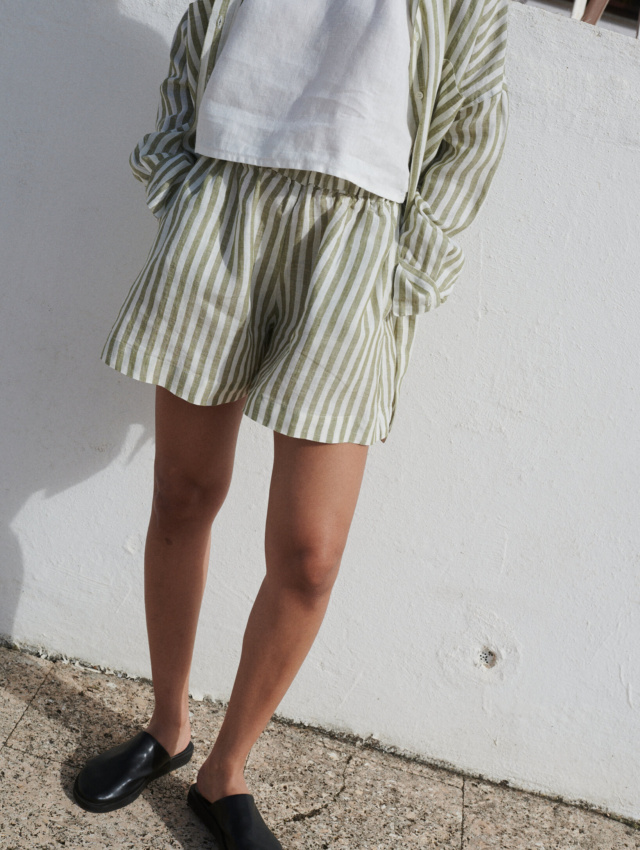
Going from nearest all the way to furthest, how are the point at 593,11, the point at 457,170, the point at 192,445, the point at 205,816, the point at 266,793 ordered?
1. the point at 457,170
2. the point at 192,445
3. the point at 205,816
4. the point at 266,793
5. the point at 593,11

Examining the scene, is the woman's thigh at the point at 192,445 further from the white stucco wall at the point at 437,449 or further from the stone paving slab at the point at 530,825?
the stone paving slab at the point at 530,825

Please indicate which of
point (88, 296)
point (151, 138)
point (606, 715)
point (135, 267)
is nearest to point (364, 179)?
point (151, 138)

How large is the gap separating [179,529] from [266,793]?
0.68m

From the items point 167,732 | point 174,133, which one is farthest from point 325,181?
point 167,732

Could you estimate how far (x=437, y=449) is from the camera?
1781mm

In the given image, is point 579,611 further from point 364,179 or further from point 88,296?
point 88,296

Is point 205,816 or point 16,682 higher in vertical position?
point 205,816

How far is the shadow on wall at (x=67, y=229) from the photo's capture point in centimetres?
168

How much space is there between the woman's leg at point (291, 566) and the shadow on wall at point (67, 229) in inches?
24.3

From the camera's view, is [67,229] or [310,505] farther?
[67,229]

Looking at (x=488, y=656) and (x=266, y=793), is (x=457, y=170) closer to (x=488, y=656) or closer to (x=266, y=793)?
(x=488, y=656)

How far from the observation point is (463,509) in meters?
1.81

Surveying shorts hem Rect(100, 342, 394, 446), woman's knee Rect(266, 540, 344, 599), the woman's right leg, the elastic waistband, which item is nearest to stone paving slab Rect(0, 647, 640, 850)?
the woman's right leg

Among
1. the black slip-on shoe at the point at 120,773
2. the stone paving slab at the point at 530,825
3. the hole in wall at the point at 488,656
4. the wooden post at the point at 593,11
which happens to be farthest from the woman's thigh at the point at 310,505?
the wooden post at the point at 593,11
